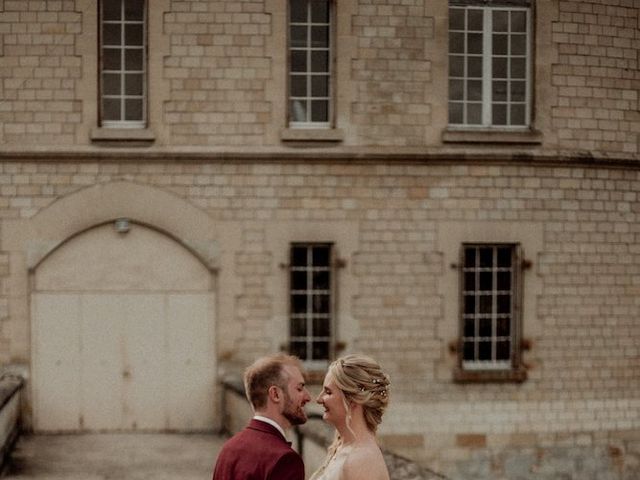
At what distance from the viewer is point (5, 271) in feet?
39.8

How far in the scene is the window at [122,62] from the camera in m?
12.4

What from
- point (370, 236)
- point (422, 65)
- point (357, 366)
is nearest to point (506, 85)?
point (422, 65)

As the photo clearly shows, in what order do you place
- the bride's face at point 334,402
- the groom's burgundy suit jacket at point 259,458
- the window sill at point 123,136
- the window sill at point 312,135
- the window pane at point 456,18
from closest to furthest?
the groom's burgundy suit jacket at point 259,458 < the bride's face at point 334,402 < the window sill at point 123,136 < the window sill at point 312,135 < the window pane at point 456,18

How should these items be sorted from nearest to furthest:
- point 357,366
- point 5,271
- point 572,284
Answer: point 357,366 → point 5,271 → point 572,284

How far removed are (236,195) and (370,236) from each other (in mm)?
1794

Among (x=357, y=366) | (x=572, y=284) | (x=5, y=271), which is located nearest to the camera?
(x=357, y=366)

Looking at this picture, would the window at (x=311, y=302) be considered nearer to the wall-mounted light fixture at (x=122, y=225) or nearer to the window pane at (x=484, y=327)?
the window pane at (x=484, y=327)

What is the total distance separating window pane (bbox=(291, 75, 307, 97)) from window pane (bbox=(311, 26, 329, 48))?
461 mm

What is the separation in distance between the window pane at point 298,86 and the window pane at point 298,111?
103 mm

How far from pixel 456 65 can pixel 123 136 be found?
4.43 m

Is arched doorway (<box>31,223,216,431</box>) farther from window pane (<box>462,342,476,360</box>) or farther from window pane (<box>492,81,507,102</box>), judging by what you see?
window pane (<box>492,81,507,102</box>)

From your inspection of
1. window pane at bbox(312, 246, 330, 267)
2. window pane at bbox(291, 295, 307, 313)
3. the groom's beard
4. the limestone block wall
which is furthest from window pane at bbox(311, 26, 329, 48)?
the groom's beard

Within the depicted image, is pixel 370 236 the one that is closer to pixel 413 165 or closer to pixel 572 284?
pixel 413 165

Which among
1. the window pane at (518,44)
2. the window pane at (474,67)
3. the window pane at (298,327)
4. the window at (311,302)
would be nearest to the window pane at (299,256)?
the window at (311,302)
